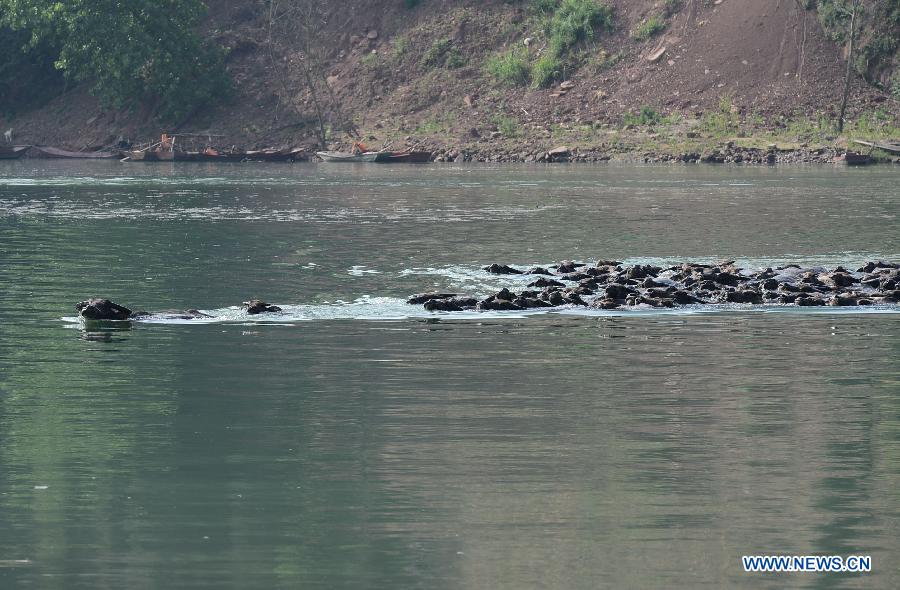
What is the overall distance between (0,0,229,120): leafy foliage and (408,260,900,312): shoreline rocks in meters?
71.9

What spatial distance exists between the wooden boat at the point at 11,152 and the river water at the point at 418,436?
69.8 m

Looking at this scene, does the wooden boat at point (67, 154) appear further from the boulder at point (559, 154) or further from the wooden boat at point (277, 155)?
the boulder at point (559, 154)

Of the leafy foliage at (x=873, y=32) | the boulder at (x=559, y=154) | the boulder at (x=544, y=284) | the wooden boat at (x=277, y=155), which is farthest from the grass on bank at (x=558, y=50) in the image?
the boulder at (x=544, y=284)

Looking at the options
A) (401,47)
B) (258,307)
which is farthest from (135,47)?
(258,307)

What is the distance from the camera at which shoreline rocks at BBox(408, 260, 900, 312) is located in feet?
85.2

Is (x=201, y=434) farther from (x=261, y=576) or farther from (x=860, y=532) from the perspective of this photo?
(x=860, y=532)

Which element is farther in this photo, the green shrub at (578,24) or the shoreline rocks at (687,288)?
the green shrub at (578,24)

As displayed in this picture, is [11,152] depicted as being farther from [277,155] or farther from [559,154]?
[559,154]

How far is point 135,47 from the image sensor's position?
9869 cm

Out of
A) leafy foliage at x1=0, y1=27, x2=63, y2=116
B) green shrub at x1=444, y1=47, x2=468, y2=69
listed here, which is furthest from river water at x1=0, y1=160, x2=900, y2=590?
leafy foliage at x1=0, y1=27, x2=63, y2=116

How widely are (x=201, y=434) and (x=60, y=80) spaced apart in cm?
10013

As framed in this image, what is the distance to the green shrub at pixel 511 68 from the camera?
306ft

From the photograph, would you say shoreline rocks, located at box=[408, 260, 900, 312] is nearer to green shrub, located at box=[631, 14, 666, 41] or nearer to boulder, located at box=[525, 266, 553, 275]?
boulder, located at box=[525, 266, 553, 275]

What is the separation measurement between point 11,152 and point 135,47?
414 inches
